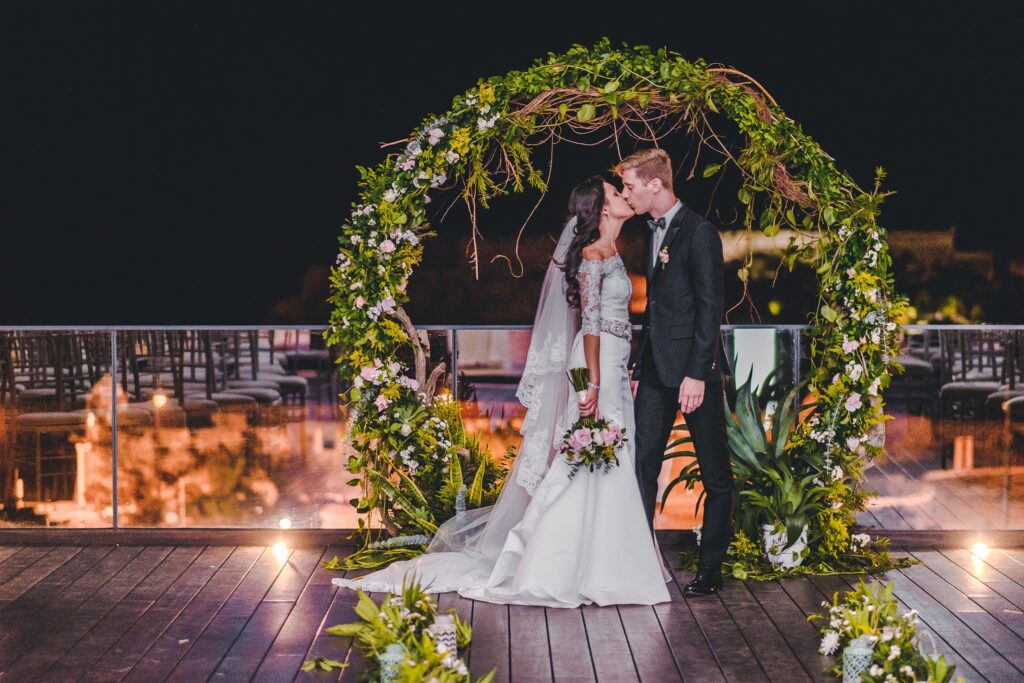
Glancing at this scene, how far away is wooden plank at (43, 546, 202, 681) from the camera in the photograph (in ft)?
11.9

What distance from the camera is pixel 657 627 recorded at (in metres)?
4.01

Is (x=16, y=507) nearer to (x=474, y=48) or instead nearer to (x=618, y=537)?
(x=618, y=537)

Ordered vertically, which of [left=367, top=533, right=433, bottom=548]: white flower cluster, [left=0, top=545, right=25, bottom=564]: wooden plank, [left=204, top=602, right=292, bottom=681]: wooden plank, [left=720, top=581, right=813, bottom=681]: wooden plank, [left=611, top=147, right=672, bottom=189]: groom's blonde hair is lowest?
[left=204, top=602, right=292, bottom=681]: wooden plank

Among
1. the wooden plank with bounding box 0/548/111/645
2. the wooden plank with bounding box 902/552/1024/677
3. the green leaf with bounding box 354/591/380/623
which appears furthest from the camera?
the wooden plank with bounding box 0/548/111/645

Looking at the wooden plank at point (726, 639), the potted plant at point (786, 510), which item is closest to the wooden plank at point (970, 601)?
the potted plant at point (786, 510)

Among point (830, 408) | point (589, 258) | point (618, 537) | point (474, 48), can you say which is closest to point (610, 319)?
point (589, 258)

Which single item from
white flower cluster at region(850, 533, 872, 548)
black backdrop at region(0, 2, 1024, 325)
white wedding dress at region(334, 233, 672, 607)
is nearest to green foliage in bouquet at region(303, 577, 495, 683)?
white wedding dress at region(334, 233, 672, 607)

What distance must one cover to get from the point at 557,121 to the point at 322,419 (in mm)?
3957

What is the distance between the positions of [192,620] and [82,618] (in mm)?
424

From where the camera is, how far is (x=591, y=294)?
173 inches

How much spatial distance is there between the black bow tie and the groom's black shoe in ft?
4.58

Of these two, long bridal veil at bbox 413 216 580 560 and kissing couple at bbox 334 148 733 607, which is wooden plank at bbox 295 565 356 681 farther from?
long bridal veil at bbox 413 216 580 560

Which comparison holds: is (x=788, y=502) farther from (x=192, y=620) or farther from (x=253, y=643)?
(x=192, y=620)

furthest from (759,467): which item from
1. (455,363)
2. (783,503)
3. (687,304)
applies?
(455,363)
